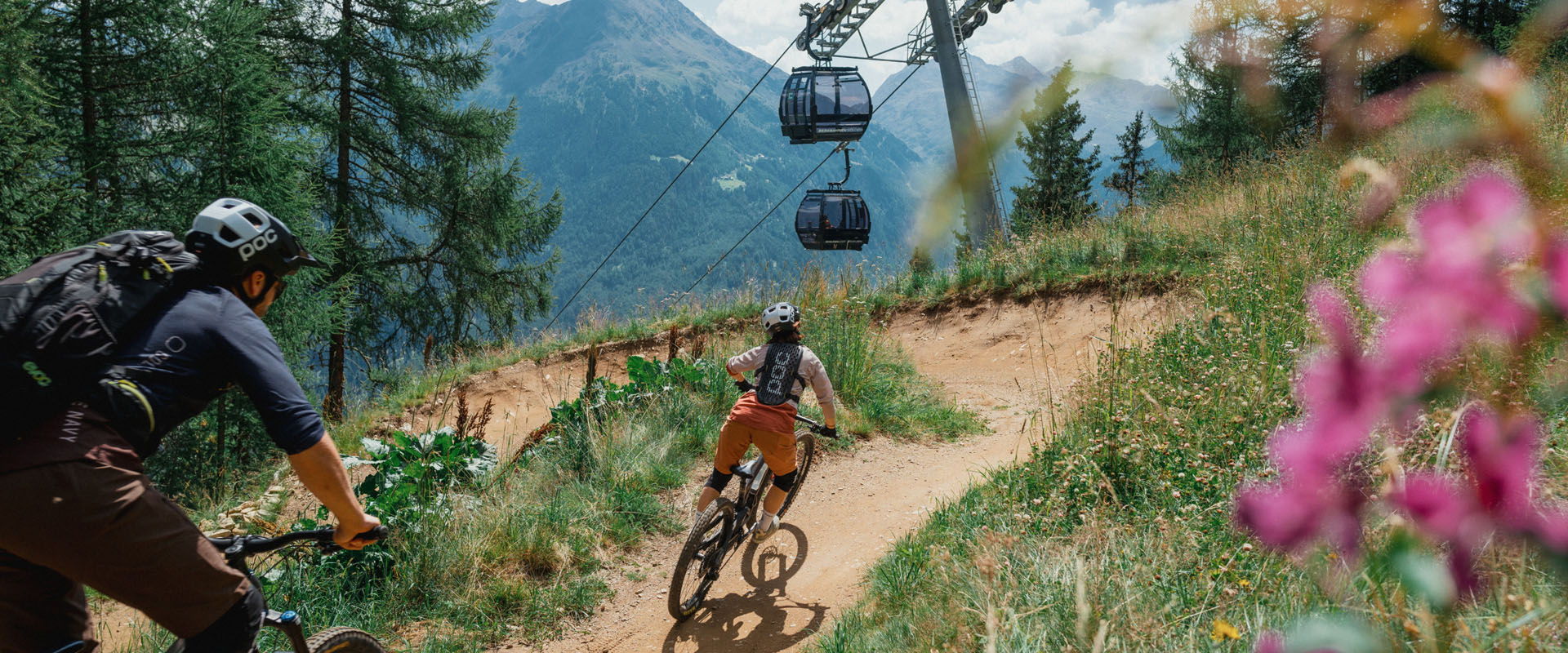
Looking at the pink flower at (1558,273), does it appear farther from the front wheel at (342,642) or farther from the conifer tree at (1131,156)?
the conifer tree at (1131,156)

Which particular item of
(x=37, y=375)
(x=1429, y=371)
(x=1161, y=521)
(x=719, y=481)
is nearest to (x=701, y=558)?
(x=719, y=481)

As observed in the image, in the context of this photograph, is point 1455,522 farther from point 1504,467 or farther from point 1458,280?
point 1458,280

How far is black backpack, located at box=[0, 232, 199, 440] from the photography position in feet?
6.43

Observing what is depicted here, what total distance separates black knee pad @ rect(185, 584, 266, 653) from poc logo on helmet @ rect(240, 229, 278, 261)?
1.04 m

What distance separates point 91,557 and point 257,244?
0.97 m

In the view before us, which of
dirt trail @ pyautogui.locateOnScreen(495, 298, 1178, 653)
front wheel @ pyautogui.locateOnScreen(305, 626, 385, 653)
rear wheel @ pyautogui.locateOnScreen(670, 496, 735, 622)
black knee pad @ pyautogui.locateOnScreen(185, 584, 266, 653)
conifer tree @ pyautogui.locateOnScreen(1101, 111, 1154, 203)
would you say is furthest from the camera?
conifer tree @ pyautogui.locateOnScreen(1101, 111, 1154, 203)

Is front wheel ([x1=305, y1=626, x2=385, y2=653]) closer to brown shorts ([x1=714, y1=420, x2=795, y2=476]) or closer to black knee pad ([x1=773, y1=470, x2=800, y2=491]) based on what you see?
brown shorts ([x1=714, y1=420, x2=795, y2=476])

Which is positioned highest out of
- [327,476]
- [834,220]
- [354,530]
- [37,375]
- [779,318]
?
[834,220]

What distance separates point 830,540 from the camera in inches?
232

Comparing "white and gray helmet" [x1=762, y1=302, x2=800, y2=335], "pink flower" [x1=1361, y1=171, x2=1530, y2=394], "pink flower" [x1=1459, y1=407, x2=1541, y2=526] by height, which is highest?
"pink flower" [x1=1361, y1=171, x2=1530, y2=394]

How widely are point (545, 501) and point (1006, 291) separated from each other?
28.8 feet

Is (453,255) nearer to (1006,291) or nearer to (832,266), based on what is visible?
(832,266)

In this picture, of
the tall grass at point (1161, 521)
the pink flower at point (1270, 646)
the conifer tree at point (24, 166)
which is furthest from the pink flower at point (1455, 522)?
the conifer tree at point (24, 166)

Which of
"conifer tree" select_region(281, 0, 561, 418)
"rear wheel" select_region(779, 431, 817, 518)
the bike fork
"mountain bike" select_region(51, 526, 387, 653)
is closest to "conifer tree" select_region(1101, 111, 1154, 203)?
"conifer tree" select_region(281, 0, 561, 418)
